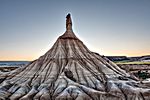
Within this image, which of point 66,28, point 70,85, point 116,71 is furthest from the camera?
point 66,28

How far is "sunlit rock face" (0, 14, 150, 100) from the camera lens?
121 feet

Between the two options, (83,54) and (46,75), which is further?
(83,54)

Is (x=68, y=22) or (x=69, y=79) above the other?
(x=68, y=22)

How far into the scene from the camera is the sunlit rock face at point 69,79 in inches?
1447

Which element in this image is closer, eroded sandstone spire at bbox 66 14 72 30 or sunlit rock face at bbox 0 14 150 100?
sunlit rock face at bbox 0 14 150 100

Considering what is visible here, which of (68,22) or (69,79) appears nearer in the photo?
(69,79)

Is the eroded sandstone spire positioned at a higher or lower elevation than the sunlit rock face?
higher

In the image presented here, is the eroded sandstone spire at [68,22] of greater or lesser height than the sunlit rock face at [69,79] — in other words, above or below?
above

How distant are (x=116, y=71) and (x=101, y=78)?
403 centimetres

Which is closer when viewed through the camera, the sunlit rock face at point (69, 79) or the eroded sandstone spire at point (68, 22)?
the sunlit rock face at point (69, 79)

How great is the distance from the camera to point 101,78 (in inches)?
1642

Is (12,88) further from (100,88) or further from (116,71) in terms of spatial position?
(116,71)

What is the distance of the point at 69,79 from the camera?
132 feet

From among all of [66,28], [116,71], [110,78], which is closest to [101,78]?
[110,78]
